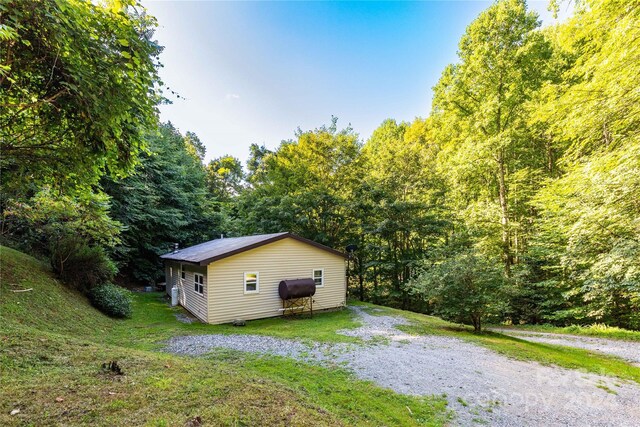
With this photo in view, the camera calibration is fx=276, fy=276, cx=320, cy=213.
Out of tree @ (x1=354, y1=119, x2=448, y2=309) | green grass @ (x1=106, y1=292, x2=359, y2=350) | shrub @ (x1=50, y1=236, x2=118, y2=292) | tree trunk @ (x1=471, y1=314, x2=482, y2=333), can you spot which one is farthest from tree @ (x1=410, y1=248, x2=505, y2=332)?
shrub @ (x1=50, y1=236, x2=118, y2=292)

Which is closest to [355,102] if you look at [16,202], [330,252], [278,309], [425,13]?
[425,13]

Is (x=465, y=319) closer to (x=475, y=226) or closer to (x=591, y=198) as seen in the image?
(x=591, y=198)

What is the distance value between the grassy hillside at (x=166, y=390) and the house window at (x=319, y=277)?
6845 millimetres

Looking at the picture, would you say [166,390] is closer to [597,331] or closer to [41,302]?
[41,302]

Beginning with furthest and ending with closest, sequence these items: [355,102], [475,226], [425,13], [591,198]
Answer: [355,102] → [475,226] → [425,13] → [591,198]

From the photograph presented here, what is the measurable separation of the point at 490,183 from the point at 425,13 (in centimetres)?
946

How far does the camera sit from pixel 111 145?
3721mm

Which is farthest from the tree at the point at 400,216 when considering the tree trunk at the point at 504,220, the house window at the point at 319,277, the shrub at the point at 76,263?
the shrub at the point at 76,263

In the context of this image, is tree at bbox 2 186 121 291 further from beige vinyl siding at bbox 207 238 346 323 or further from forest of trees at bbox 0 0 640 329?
beige vinyl siding at bbox 207 238 346 323

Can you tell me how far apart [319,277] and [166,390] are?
9776 mm

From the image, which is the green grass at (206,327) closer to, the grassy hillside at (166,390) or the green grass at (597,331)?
the grassy hillside at (166,390)

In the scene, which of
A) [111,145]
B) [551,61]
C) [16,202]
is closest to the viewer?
[111,145]

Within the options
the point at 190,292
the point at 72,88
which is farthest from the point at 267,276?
the point at 72,88

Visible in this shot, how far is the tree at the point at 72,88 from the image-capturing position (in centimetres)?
294
